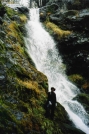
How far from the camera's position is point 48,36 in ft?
91.2

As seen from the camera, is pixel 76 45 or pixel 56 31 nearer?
pixel 76 45

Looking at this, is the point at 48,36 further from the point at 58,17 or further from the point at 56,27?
the point at 58,17

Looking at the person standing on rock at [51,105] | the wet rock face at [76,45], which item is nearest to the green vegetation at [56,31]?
the wet rock face at [76,45]

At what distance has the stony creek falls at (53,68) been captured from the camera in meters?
16.6

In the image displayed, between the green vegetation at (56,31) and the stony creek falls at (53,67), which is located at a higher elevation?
the green vegetation at (56,31)

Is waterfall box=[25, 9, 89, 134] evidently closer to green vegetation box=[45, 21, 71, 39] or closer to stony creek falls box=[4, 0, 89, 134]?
stony creek falls box=[4, 0, 89, 134]

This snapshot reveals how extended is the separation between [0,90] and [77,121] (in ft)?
19.9

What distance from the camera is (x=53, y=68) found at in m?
24.1

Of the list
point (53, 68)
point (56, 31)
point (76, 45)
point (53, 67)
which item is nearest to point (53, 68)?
point (53, 68)

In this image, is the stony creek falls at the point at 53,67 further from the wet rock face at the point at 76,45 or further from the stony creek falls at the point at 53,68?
the wet rock face at the point at 76,45

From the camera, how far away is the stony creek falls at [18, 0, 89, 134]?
16.6m

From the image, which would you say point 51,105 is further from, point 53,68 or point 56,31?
point 56,31

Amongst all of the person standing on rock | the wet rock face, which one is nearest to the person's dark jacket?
the person standing on rock

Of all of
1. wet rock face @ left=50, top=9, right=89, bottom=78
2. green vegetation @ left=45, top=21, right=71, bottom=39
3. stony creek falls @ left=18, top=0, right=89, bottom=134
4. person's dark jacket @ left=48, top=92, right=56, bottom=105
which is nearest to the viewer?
person's dark jacket @ left=48, top=92, right=56, bottom=105
